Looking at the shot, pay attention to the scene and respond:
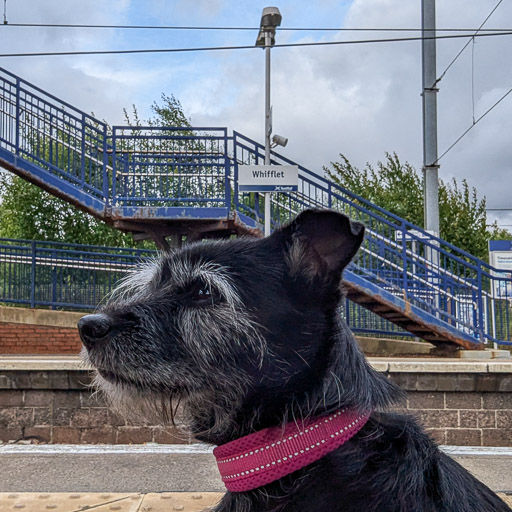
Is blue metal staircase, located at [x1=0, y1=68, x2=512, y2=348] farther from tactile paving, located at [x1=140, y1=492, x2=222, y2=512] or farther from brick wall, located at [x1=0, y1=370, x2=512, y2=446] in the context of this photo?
tactile paving, located at [x1=140, y1=492, x2=222, y2=512]

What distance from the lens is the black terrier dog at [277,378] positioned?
1.57 m

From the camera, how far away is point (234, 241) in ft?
6.53

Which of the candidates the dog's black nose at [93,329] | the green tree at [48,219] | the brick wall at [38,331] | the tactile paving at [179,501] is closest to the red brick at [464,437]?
the tactile paving at [179,501]

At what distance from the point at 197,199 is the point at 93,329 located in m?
→ 8.87

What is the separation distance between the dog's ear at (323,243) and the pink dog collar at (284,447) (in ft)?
1.46

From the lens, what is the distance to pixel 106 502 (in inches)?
122

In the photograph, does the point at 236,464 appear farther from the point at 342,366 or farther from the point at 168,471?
the point at 168,471

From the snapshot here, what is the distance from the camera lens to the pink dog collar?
5.12 ft

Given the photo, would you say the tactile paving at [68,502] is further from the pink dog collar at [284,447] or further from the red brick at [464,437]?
the red brick at [464,437]

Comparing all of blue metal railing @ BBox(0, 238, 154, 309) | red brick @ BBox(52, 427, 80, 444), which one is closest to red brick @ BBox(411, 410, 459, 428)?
red brick @ BBox(52, 427, 80, 444)

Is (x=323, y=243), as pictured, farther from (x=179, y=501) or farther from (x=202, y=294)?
(x=179, y=501)

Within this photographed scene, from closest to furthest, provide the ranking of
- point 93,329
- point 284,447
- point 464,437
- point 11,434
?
1. point 284,447
2. point 93,329
3. point 11,434
4. point 464,437

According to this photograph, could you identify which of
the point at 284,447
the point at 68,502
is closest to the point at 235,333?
the point at 284,447

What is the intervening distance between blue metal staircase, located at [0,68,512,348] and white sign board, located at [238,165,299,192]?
56.4 inches
